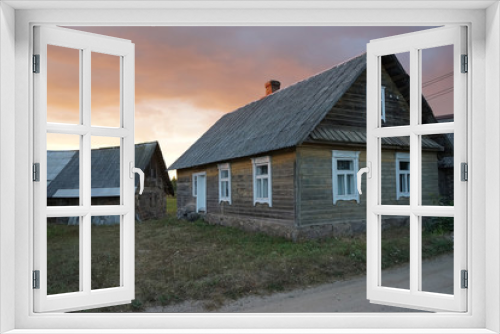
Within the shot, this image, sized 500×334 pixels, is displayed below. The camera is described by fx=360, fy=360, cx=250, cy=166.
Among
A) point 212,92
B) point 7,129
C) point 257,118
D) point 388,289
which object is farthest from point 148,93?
point 388,289

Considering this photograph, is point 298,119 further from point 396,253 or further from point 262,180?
point 396,253

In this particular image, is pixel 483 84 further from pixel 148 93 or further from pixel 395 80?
pixel 148 93

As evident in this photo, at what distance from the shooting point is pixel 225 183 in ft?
30.7

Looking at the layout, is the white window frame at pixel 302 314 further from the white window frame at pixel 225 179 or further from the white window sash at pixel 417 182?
the white window frame at pixel 225 179

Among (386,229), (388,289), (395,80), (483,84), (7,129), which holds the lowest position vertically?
(386,229)

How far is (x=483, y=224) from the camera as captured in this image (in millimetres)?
1710

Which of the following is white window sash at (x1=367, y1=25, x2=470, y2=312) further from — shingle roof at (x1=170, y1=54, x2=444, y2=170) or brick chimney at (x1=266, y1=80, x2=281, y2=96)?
brick chimney at (x1=266, y1=80, x2=281, y2=96)

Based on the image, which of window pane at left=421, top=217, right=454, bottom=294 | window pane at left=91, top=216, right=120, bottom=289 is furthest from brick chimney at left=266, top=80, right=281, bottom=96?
window pane at left=421, top=217, right=454, bottom=294

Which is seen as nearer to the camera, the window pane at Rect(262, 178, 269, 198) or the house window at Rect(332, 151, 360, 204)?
the house window at Rect(332, 151, 360, 204)

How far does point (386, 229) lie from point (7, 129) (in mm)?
6256

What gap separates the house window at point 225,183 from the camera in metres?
9.07

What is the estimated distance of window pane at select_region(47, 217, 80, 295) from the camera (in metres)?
4.60

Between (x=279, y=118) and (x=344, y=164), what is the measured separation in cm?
175

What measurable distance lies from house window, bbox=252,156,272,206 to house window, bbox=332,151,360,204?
1.31 meters
